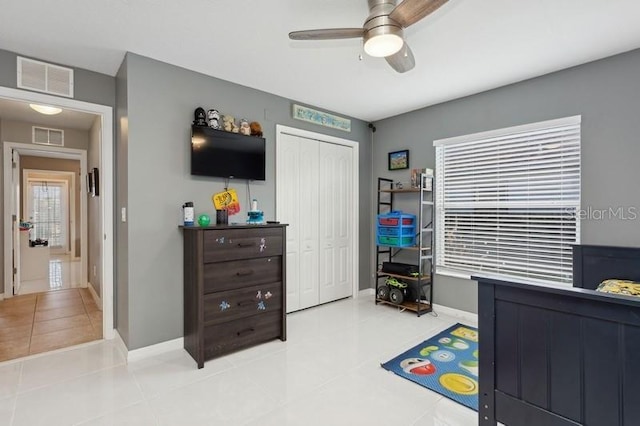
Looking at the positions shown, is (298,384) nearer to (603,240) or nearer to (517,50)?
(603,240)

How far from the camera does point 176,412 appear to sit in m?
1.92

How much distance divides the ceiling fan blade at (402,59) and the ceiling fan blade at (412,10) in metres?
0.21

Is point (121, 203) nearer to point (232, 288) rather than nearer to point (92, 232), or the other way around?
point (232, 288)

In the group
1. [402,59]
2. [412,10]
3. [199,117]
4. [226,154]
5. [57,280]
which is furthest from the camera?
[57,280]

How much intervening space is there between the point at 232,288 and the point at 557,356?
224cm

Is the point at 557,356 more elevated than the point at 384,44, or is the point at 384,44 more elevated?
the point at 384,44

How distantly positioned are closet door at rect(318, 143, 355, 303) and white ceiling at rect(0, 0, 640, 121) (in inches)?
45.7

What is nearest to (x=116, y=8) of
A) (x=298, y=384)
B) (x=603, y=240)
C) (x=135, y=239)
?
(x=135, y=239)

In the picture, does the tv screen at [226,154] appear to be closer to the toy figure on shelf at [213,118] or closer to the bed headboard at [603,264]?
the toy figure on shelf at [213,118]

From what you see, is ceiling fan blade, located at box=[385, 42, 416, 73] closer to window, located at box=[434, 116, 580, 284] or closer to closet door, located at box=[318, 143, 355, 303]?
window, located at box=[434, 116, 580, 284]

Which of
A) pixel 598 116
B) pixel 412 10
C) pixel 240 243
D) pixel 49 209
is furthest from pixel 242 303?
pixel 49 209

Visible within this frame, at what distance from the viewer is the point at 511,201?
3246 mm

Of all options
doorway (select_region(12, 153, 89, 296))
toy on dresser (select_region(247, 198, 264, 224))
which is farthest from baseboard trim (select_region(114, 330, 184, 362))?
doorway (select_region(12, 153, 89, 296))

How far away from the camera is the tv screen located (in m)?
2.89
